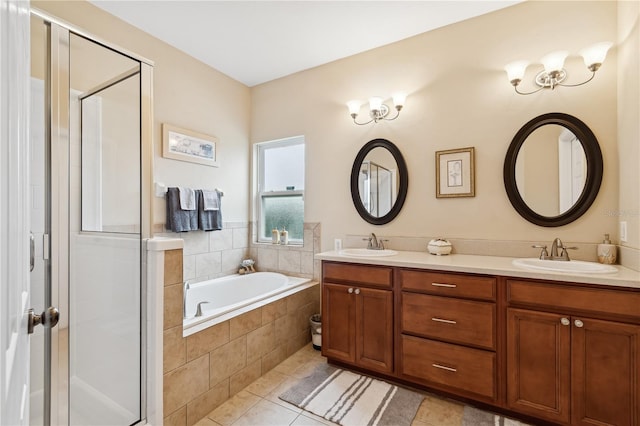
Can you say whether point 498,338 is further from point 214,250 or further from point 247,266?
point 214,250

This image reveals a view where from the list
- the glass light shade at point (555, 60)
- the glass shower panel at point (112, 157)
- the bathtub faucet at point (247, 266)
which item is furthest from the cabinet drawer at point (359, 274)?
the glass light shade at point (555, 60)

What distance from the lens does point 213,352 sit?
183 centimetres

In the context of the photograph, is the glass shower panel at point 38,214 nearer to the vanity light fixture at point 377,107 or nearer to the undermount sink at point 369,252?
the undermount sink at point 369,252

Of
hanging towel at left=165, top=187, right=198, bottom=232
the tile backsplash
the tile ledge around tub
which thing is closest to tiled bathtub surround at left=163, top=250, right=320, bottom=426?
the tile ledge around tub

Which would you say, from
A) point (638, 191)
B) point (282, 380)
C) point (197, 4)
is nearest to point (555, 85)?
point (638, 191)

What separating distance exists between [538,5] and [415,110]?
1.05 metres

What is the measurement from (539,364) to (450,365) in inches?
18.5

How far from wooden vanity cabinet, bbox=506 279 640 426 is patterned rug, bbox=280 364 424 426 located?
2.04ft

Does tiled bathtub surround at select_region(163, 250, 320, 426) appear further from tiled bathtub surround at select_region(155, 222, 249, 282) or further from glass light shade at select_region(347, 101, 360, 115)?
glass light shade at select_region(347, 101, 360, 115)

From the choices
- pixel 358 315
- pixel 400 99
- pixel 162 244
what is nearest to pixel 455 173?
pixel 400 99

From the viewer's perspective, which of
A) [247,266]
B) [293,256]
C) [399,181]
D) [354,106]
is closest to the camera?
[399,181]

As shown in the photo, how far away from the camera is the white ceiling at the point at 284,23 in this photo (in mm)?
2191

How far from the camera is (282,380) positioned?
216 cm

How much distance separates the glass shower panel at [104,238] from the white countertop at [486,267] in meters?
1.31
